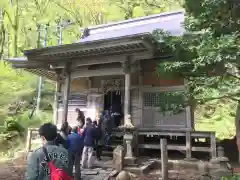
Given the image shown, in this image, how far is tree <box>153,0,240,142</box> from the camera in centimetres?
536

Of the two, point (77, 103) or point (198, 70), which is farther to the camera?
point (77, 103)

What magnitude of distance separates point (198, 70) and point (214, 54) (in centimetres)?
120

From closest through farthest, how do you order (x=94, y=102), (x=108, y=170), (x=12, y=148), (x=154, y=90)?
(x=108, y=170) < (x=154, y=90) < (x=94, y=102) < (x=12, y=148)

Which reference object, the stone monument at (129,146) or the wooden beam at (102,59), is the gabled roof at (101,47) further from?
the stone monument at (129,146)

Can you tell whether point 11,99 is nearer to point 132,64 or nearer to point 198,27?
point 132,64

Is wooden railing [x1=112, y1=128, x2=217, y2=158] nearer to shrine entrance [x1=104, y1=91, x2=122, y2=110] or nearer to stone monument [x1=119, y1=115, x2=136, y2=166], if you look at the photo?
stone monument [x1=119, y1=115, x2=136, y2=166]

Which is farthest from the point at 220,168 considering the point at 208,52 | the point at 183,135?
the point at 208,52

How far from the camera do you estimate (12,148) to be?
16.0 meters

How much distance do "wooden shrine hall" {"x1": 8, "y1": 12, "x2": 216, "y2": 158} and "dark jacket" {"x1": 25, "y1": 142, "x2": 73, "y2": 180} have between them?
4.45 meters

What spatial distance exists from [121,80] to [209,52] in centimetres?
698

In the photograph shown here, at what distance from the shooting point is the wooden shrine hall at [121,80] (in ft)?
30.1

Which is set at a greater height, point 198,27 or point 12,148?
point 198,27

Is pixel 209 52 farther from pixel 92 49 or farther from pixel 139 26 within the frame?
pixel 139 26

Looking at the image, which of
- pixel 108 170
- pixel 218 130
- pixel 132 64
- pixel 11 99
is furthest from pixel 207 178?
pixel 11 99
